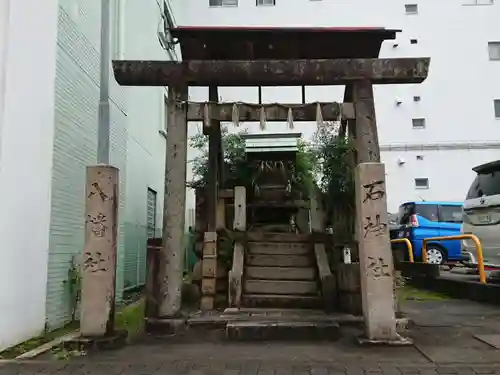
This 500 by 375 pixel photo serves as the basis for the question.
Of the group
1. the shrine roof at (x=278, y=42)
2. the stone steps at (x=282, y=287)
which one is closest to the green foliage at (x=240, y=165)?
the stone steps at (x=282, y=287)

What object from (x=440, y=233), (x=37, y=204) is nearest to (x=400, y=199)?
(x=440, y=233)

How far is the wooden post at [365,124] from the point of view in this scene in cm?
795

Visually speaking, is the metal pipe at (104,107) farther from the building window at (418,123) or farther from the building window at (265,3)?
the building window at (418,123)

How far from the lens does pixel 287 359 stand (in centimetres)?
561

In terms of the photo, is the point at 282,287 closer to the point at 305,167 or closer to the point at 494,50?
the point at 305,167

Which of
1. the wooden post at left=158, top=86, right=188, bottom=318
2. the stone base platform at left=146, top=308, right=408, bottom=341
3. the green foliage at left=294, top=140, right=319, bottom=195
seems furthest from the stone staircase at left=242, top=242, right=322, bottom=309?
the green foliage at left=294, top=140, right=319, bottom=195

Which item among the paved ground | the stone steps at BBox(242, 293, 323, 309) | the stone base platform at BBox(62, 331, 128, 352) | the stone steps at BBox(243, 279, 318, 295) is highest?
the stone steps at BBox(243, 279, 318, 295)

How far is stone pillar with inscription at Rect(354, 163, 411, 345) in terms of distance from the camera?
621 centimetres

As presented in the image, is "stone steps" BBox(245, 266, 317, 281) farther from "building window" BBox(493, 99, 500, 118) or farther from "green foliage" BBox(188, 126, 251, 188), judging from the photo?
"building window" BBox(493, 99, 500, 118)

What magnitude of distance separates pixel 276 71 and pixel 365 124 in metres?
1.61

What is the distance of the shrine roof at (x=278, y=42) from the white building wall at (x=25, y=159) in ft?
6.91

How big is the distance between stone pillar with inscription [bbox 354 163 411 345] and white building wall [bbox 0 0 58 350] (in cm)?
425

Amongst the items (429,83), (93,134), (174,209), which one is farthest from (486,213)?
(429,83)

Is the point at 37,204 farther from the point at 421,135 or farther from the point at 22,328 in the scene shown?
the point at 421,135
